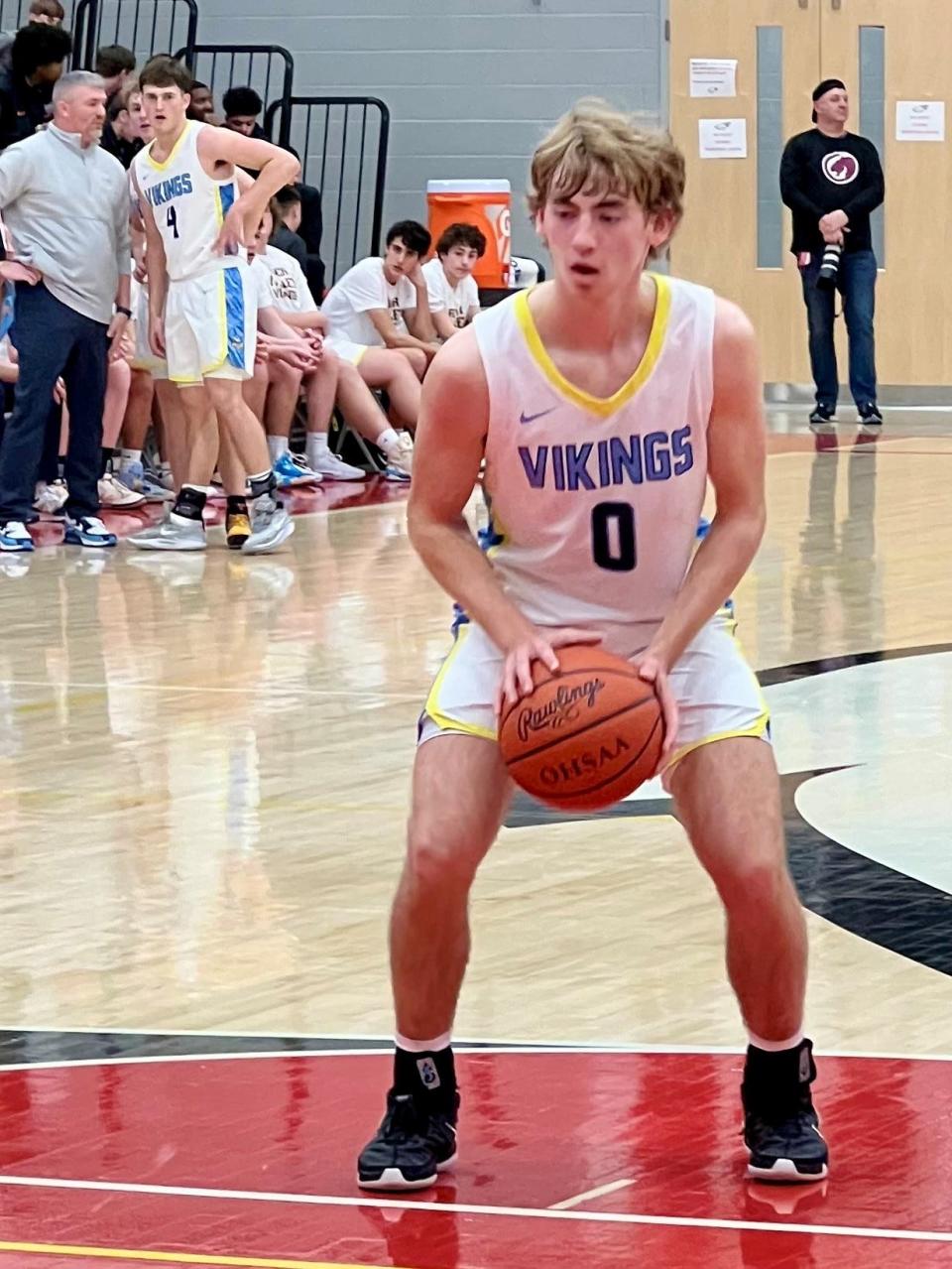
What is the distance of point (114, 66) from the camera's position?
1367 centimetres

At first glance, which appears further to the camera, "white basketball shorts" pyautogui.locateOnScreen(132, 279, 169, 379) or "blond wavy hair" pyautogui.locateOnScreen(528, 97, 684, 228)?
"white basketball shorts" pyautogui.locateOnScreen(132, 279, 169, 379)

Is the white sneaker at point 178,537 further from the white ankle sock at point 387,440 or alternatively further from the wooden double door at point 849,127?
the wooden double door at point 849,127

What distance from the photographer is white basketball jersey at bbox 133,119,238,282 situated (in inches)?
401

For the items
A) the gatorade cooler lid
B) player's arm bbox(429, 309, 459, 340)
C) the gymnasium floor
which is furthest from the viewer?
the gatorade cooler lid

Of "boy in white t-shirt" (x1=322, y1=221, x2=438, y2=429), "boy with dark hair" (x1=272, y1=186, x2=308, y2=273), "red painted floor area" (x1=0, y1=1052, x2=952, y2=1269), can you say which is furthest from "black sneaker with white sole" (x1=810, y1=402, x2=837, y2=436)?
"red painted floor area" (x1=0, y1=1052, x2=952, y2=1269)

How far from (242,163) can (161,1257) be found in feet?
25.3

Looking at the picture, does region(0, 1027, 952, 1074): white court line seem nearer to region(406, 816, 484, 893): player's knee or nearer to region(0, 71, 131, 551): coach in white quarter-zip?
region(406, 816, 484, 893): player's knee

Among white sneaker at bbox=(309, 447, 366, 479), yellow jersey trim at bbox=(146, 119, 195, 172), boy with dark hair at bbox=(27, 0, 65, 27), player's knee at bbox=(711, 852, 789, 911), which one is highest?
boy with dark hair at bbox=(27, 0, 65, 27)

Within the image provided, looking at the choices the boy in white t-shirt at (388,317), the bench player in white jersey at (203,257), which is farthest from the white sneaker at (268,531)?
the boy in white t-shirt at (388,317)

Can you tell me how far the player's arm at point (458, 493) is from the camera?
3344 millimetres

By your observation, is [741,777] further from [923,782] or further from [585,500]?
[923,782]

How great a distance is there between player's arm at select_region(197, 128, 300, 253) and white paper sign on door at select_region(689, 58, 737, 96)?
342 inches

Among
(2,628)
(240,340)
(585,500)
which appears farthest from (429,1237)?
(240,340)

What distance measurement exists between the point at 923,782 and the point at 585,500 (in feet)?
8.59
